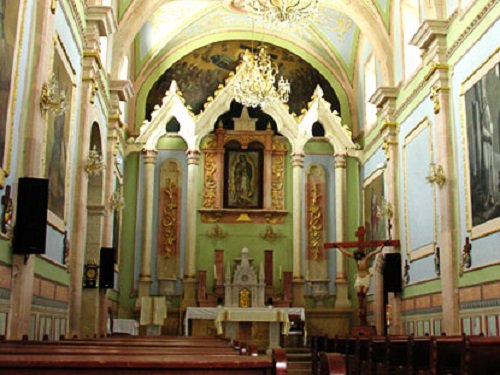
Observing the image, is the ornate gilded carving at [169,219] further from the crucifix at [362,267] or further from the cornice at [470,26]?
the cornice at [470,26]

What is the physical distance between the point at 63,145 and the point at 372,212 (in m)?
9.47

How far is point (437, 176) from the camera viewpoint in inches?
481

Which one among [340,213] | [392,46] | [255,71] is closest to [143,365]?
[255,71]

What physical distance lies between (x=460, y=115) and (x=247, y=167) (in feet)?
29.0

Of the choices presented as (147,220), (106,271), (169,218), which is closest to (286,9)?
(106,271)

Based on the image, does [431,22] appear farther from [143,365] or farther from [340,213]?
[143,365]

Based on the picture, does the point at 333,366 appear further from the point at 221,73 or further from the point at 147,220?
the point at 221,73

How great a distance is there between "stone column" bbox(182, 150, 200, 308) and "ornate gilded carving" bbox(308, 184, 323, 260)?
10.8ft

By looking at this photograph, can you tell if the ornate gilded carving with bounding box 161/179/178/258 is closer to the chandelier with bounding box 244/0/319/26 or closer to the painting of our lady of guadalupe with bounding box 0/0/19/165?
the chandelier with bounding box 244/0/319/26

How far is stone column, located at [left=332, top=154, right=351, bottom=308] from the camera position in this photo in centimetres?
1888

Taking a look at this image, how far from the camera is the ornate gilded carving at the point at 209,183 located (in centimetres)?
1947

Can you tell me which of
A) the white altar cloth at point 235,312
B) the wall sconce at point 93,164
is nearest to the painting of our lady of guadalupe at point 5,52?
the wall sconce at point 93,164

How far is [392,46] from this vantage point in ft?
53.8

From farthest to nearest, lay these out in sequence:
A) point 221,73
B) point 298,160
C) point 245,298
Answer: point 221,73 < point 298,160 < point 245,298
